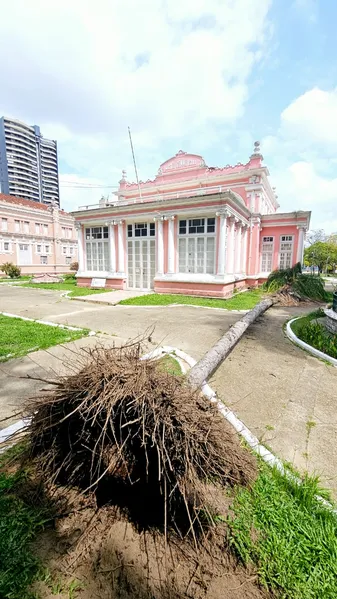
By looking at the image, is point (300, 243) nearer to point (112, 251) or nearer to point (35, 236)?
point (112, 251)

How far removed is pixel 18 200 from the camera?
97.5 feet

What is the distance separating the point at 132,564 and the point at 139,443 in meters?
0.61

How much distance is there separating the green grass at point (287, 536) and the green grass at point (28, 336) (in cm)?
435

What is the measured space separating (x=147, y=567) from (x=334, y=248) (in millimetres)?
50497

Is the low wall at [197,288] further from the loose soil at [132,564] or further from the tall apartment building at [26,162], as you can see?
the tall apartment building at [26,162]

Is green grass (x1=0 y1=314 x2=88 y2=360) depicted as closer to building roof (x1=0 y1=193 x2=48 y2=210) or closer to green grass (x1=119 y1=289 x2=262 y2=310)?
green grass (x1=119 y1=289 x2=262 y2=310)

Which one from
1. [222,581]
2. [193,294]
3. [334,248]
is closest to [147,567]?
[222,581]

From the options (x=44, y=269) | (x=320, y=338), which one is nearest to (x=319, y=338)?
(x=320, y=338)

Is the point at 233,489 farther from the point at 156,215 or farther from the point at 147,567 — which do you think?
the point at 156,215

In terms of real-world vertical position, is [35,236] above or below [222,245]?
above

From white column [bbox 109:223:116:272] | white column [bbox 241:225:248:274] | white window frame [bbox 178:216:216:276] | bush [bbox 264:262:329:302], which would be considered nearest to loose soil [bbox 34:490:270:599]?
white window frame [bbox 178:216:216:276]

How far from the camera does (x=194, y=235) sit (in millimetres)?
13414

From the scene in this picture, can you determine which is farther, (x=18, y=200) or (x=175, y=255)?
(x=18, y=200)

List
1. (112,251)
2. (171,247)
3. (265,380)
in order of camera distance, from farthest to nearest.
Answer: (112,251) → (171,247) → (265,380)
